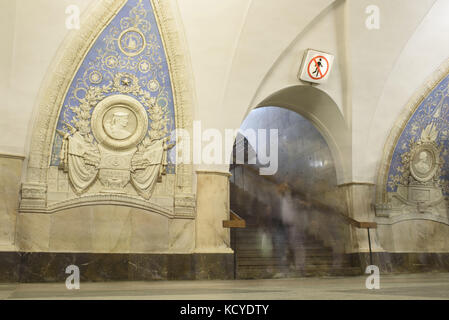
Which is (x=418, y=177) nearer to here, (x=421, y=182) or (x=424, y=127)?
(x=421, y=182)

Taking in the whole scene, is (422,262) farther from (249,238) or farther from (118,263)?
(118,263)

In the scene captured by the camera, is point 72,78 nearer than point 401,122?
Yes

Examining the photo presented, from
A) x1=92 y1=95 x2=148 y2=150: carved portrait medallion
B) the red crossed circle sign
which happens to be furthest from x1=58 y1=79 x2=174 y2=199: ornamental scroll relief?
the red crossed circle sign

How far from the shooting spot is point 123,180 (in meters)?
6.58

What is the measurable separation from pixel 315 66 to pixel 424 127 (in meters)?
3.11

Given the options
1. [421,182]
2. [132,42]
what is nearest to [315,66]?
[132,42]

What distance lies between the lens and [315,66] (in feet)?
26.0

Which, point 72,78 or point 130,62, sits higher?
point 130,62

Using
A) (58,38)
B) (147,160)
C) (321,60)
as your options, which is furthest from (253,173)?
(58,38)

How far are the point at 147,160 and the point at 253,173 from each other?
429 centimetres

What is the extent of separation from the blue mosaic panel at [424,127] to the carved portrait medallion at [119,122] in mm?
5339

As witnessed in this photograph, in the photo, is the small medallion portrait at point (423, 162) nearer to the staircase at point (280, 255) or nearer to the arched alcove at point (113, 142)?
the staircase at point (280, 255)

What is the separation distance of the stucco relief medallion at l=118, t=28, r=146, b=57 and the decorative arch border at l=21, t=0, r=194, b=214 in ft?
1.09

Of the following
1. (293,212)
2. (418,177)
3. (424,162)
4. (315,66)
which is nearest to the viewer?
(315,66)
